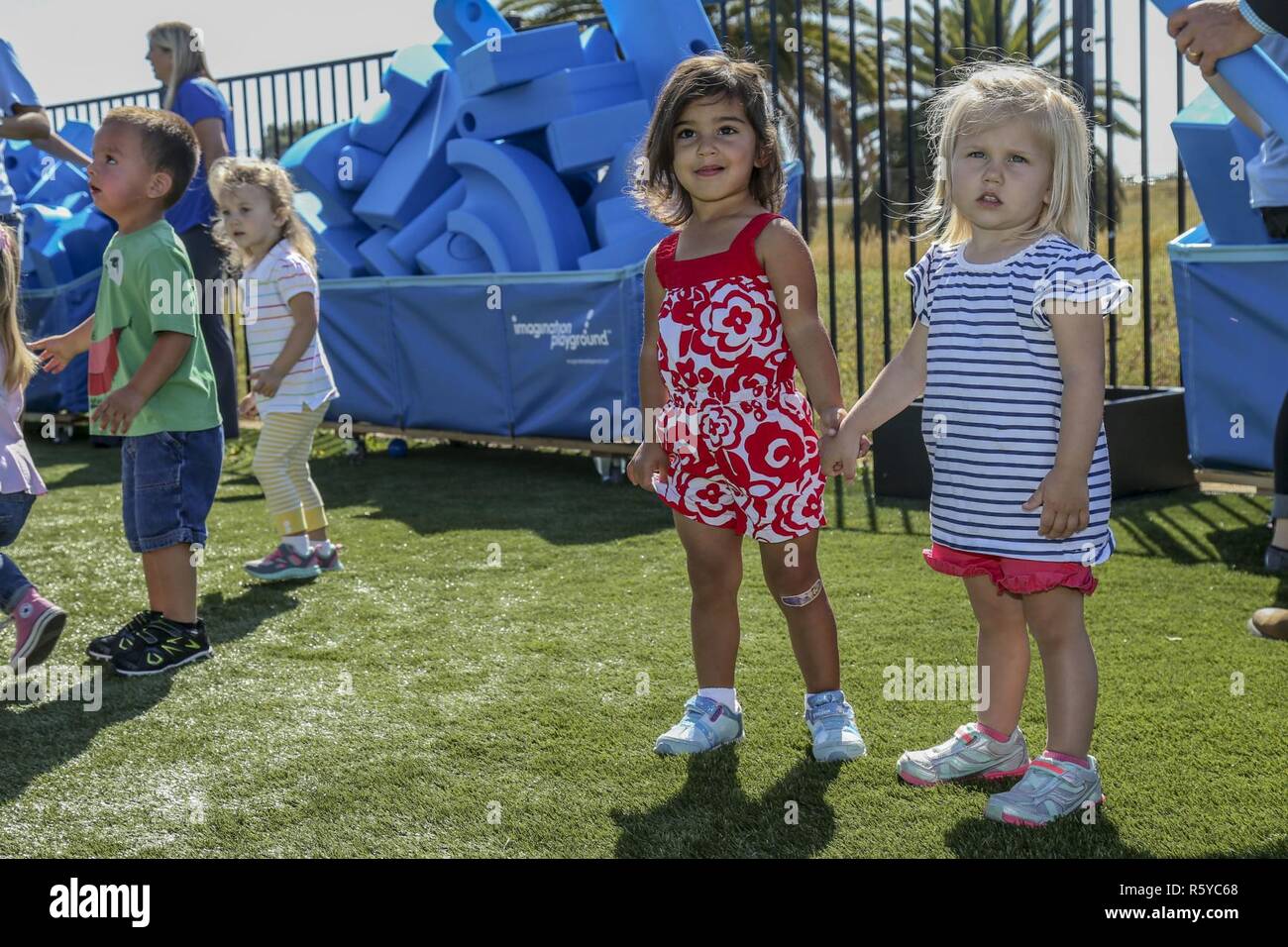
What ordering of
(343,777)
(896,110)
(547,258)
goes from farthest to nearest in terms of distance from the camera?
(896,110) → (547,258) → (343,777)

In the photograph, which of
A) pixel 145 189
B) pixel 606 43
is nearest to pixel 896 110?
pixel 606 43

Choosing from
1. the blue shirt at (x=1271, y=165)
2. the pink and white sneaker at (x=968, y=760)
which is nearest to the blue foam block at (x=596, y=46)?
the blue shirt at (x=1271, y=165)

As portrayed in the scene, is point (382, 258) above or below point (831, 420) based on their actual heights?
above

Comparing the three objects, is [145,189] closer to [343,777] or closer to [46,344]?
[46,344]

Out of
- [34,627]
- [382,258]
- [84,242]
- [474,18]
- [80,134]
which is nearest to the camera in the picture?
[34,627]

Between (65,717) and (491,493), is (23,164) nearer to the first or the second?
(491,493)

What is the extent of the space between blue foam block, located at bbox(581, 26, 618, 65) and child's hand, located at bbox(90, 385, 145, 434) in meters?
3.92

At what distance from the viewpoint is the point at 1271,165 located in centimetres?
432

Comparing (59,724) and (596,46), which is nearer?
(59,724)

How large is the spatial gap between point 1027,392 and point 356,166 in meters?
5.99

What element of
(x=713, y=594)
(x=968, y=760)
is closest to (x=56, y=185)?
(x=713, y=594)

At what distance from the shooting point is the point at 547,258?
671 centimetres

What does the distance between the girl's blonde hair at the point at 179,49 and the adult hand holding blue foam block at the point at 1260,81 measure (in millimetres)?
4954

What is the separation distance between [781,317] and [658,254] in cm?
34
